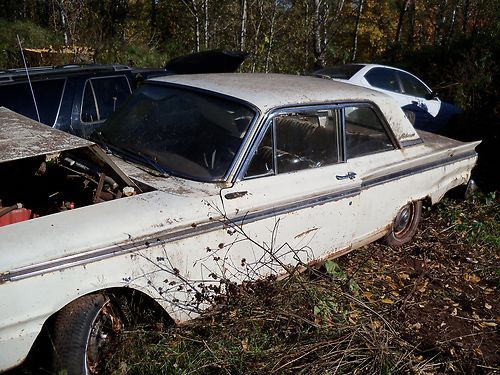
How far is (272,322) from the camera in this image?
3.42m

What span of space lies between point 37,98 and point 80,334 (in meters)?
3.86

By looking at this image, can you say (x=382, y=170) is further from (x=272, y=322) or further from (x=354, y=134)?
(x=272, y=322)

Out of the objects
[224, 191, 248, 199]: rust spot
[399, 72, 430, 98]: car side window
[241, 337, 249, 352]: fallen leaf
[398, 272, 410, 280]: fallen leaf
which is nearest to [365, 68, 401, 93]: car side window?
[399, 72, 430, 98]: car side window

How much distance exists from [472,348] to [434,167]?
6.46ft

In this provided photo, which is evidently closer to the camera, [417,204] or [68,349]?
[68,349]

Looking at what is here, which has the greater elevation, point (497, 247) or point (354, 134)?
point (354, 134)

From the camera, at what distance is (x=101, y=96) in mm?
6367

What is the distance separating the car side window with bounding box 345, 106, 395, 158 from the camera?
164 inches

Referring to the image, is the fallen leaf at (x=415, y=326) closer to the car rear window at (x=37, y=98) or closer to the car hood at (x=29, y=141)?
the car hood at (x=29, y=141)

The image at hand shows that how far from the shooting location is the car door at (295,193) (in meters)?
3.38

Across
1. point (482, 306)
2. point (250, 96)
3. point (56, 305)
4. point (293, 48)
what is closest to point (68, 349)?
point (56, 305)

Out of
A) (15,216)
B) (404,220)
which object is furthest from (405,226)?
(15,216)

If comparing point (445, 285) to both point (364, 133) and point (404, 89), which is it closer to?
point (364, 133)

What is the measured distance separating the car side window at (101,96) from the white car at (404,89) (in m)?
3.60
